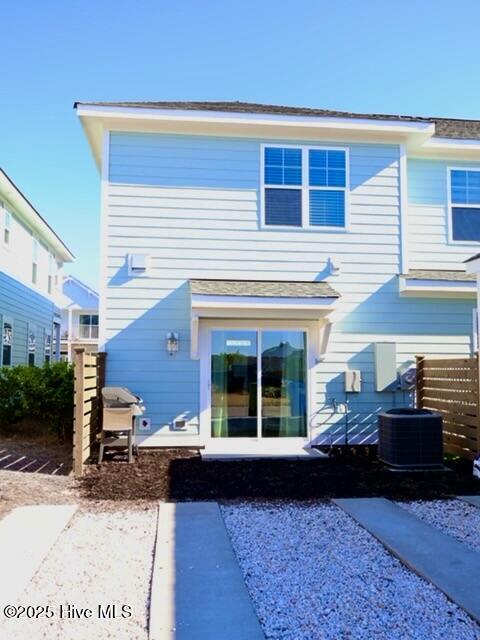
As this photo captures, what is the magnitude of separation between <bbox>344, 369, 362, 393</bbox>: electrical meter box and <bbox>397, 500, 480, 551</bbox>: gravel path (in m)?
3.29

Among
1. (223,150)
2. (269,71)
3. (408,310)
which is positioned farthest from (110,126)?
(408,310)

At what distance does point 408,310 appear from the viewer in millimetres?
9078

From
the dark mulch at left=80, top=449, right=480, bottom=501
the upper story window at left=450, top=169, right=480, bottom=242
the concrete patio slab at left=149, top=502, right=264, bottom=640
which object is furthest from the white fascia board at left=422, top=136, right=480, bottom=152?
the concrete patio slab at left=149, top=502, right=264, bottom=640

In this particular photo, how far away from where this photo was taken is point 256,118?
856 centimetres

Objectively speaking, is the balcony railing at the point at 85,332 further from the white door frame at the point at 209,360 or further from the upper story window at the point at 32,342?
the white door frame at the point at 209,360

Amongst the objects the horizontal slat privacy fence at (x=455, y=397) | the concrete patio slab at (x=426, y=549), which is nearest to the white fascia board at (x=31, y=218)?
the horizontal slat privacy fence at (x=455, y=397)

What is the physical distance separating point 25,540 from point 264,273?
578 centimetres

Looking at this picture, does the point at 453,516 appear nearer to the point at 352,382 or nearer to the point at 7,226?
the point at 352,382

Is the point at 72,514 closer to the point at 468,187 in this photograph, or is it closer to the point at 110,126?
the point at 110,126

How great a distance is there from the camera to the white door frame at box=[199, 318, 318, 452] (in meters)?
8.51

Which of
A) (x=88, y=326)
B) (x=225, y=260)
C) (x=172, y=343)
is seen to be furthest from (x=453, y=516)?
(x=88, y=326)

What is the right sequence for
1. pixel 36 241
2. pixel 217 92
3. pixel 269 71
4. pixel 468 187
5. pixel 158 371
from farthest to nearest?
pixel 36 241, pixel 217 92, pixel 269 71, pixel 468 187, pixel 158 371

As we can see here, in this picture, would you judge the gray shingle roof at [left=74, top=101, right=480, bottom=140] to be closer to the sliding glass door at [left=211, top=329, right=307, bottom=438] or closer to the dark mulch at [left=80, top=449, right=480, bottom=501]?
the sliding glass door at [left=211, top=329, right=307, bottom=438]

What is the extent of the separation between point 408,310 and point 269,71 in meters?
5.57
